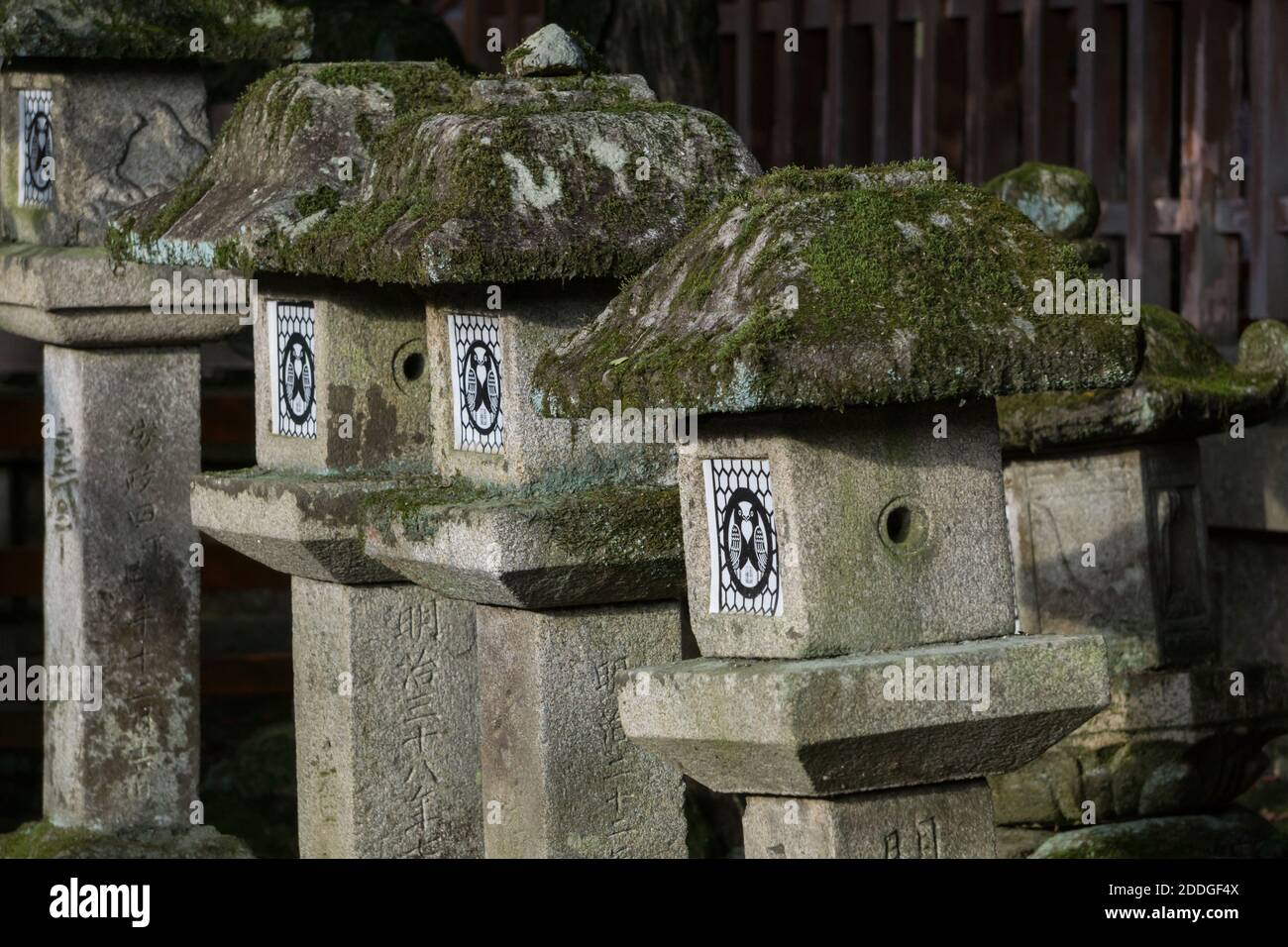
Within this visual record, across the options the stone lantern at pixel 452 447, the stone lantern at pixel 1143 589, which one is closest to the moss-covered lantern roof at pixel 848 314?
the stone lantern at pixel 452 447

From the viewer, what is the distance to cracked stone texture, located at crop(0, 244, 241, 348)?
9.23 meters

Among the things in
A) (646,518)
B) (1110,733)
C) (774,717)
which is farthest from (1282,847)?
(774,717)

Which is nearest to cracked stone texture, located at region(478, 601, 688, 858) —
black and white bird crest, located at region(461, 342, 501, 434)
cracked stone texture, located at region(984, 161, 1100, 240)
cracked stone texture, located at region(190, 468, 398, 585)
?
black and white bird crest, located at region(461, 342, 501, 434)

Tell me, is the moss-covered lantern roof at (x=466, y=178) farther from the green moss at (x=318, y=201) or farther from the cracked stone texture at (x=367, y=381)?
the cracked stone texture at (x=367, y=381)

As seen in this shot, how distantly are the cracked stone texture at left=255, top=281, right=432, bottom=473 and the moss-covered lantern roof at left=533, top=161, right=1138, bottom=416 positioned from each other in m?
1.79

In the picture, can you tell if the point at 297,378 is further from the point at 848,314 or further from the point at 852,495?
the point at 848,314

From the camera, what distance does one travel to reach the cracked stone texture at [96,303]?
9.23 m

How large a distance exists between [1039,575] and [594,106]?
2.45m

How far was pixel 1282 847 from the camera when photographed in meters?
8.62

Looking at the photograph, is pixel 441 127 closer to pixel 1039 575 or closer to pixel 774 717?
pixel 774 717

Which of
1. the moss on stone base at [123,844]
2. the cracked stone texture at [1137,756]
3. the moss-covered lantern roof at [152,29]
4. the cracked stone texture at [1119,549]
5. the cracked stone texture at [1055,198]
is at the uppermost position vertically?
the moss-covered lantern roof at [152,29]

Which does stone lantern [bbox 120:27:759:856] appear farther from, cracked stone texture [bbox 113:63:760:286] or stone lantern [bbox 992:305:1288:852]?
stone lantern [bbox 992:305:1288:852]

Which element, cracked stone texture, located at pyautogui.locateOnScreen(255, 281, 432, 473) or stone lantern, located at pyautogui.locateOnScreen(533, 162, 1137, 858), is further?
cracked stone texture, located at pyautogui.locateOnScreen(255, 281, 432, 473)

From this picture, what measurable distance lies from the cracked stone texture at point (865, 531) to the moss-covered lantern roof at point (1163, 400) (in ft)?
7.54
